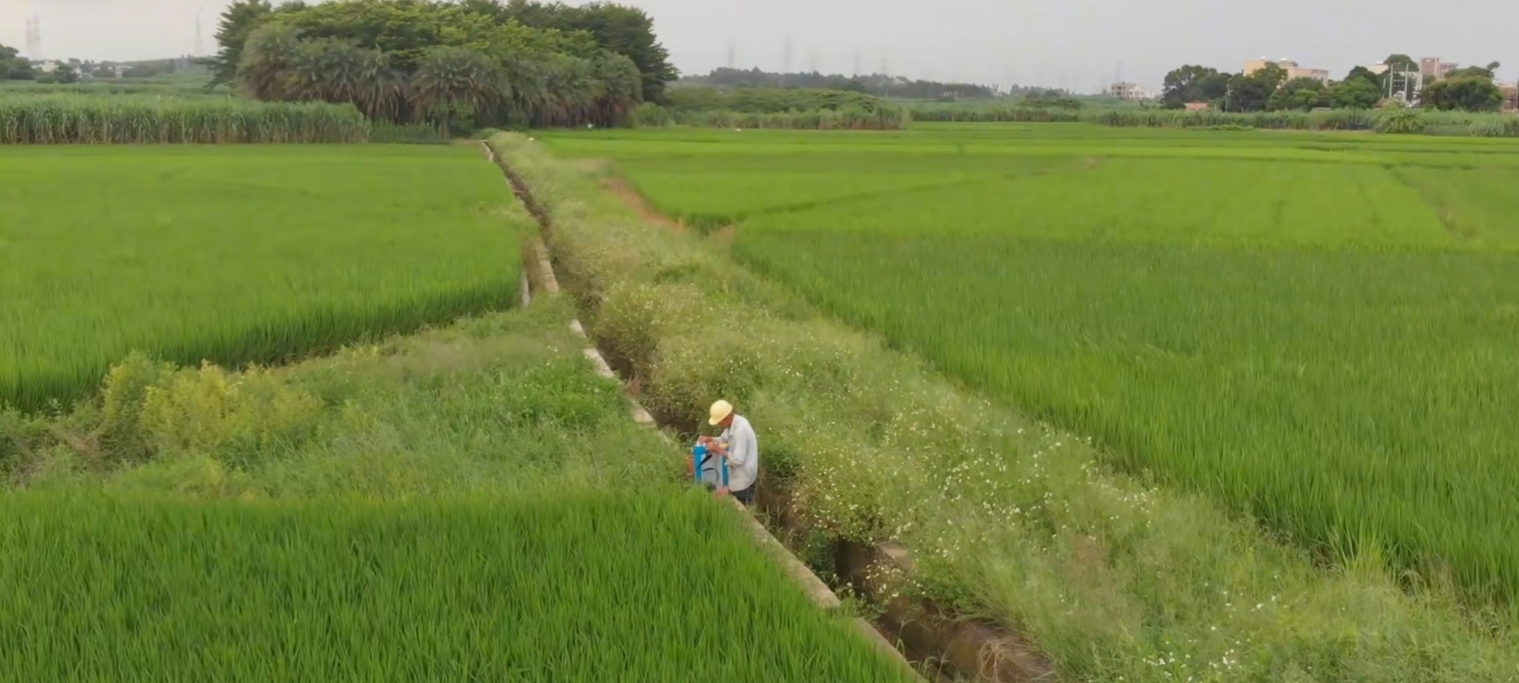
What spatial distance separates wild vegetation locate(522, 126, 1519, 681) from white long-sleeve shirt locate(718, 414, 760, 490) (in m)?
0.27

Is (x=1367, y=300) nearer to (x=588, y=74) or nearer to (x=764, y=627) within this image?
(x=764, y=627)

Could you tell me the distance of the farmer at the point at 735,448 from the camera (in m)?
4.73

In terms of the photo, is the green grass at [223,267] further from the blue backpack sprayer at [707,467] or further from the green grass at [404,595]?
the blue backpack sprayer at [707,467]

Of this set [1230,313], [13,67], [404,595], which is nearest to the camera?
[404,595]

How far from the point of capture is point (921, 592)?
380 cm

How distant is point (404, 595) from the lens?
3.25 meters

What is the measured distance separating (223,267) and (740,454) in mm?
6372

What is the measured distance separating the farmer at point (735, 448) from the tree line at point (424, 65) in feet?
136

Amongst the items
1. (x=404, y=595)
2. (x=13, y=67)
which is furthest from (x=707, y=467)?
(x=13, y=67)

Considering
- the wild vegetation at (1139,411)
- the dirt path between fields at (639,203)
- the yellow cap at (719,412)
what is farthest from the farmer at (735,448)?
the dirt path between fields at (639,203)

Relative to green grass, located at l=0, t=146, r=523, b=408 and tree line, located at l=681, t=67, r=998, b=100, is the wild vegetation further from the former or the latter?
tree line, located at l=681, t=67, r=998, b=100

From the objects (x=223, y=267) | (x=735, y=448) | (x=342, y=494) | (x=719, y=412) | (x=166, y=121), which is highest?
(x=166, y=121)

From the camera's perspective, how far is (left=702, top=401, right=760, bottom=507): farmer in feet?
15.5

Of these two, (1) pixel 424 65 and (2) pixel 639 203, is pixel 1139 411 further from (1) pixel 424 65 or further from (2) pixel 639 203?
(1) pixel 424 65
